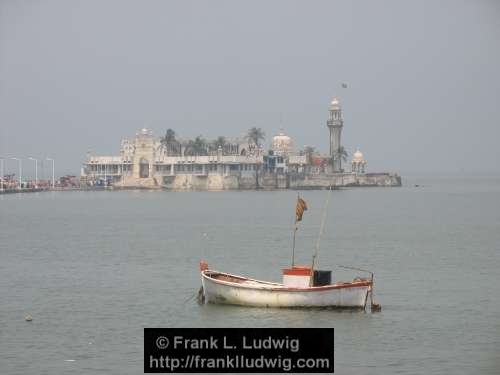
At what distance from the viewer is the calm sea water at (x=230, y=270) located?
37.4 metres

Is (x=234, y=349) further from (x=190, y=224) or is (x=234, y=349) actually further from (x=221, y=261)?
(x=190, y=224)

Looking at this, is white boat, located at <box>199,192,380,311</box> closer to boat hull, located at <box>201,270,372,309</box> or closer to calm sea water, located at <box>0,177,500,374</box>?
boat hull, located at <box>201,270,372,309</box>

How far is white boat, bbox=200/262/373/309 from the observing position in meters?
42.9

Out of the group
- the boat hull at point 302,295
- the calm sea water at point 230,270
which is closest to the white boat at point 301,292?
the boat hull at point 302,295

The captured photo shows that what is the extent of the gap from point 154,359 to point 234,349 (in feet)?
7.55

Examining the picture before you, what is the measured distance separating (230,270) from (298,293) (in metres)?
17.4

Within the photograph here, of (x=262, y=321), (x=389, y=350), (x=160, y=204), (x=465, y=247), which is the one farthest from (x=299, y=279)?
(x=160, y=204)

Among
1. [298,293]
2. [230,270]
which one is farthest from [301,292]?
[230,270]

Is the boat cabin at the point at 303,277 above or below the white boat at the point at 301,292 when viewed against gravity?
above

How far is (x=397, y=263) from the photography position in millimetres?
64125

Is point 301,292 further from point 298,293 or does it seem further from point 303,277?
point 303,277

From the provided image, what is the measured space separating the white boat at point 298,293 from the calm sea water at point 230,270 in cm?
41

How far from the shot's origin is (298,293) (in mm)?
42875

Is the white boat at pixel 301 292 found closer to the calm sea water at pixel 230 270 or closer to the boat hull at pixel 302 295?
the boat hull at pixel 302 295
